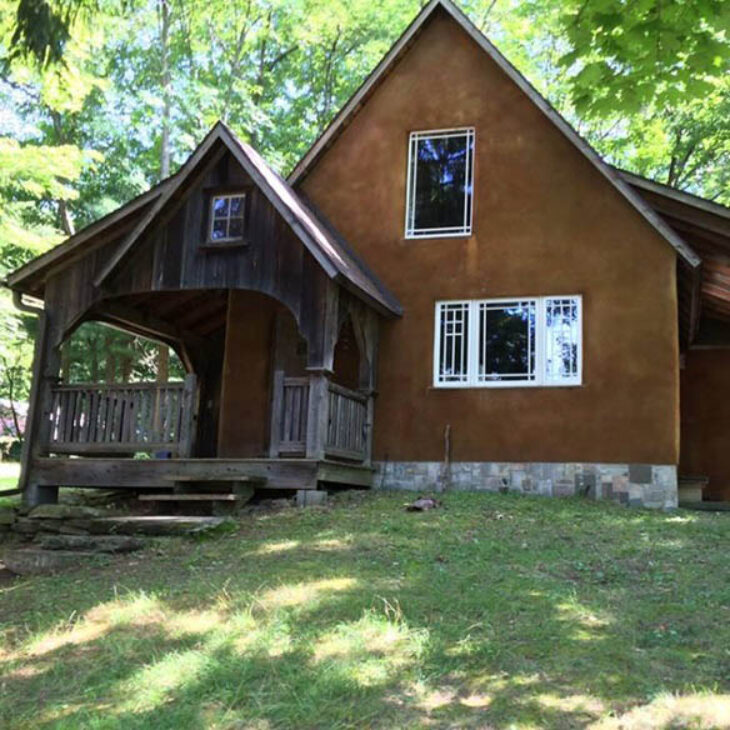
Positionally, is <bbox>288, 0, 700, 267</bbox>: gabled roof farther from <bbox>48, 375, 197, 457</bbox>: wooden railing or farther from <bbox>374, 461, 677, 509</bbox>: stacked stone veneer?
<bbox>48, 375, 197, 457</bbox>: wooden railing

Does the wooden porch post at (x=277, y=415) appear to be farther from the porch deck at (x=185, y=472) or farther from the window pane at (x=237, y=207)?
the window pane at (x=237, y=207)

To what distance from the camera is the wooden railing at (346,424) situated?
440 inches

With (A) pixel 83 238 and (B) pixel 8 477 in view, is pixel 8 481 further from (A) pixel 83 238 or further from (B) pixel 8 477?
(A) pixel 83 238

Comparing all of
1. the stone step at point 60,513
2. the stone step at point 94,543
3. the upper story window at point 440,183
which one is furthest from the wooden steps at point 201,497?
the upper story window at point 440,183

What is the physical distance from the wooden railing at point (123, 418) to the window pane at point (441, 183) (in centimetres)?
494

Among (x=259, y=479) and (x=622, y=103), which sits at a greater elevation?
(x=622, y=103)

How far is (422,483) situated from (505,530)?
3835 mm

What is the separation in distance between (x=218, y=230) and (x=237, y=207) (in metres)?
0.45

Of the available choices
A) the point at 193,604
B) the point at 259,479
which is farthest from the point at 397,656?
the point at 259,479

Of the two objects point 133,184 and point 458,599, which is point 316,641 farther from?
point 133,184

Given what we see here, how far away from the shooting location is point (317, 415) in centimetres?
1067

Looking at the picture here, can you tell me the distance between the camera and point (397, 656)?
16.0ft

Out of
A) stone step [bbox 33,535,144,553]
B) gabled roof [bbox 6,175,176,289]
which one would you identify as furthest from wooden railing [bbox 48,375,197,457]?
stone step [bbox 33,535,144,553]

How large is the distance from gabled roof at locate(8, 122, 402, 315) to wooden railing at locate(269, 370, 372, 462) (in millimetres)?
1518
